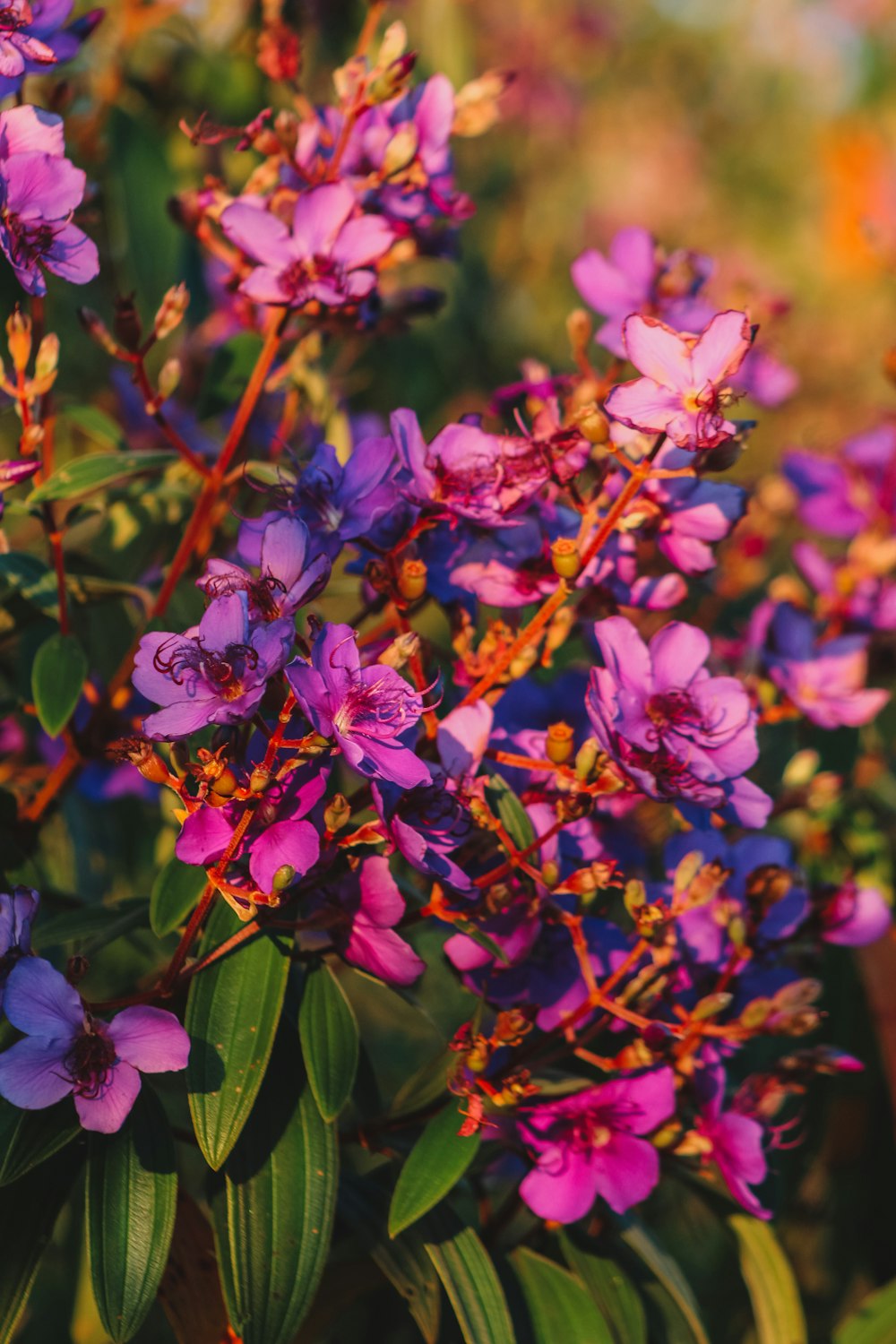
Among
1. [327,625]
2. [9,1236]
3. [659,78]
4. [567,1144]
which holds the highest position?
[327,625]

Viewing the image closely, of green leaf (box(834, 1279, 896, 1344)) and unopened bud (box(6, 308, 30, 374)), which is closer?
unopened bud (box(6, 308, 30, 374))

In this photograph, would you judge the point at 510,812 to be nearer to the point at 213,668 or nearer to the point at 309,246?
the point at 213,668

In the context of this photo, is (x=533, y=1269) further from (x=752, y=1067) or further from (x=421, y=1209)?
(x=752, y=1067)

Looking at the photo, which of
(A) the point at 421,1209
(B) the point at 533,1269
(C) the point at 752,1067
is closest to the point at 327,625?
(A) the point at 421,1209

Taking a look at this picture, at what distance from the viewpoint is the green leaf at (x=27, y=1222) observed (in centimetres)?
66

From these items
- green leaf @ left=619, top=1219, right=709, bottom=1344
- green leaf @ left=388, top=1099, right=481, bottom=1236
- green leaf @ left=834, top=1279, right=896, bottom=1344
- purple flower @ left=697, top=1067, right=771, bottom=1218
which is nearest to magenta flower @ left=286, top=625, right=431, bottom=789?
green leaf @ left=388, top=1099, right=481, bottom=1236

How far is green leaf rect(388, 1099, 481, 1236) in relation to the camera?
25.5 inches

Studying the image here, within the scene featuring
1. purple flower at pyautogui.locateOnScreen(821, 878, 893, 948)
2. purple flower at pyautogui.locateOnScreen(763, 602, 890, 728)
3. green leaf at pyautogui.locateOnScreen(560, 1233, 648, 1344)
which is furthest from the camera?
purple flower at pyautogui.locateOnScreen(763, 602, 890, 728)

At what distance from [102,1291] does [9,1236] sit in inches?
3.1

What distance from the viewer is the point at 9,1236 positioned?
68 centimetres

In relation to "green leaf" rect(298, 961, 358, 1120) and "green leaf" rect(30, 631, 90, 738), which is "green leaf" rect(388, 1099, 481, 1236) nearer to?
"green leaf" rect(298, 961, 358, 1120)

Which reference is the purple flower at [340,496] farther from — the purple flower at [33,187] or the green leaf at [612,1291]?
the green leaf at [612,1291]

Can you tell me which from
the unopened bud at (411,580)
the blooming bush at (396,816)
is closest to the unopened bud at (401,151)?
the blooming bush at (396,816)

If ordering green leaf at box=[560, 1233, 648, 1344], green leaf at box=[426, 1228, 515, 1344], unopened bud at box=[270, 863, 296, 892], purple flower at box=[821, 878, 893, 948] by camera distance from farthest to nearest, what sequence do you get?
purple flower at box=[821, 878, 893, 948] → green leaf at box=[560, 1233, 648, 1344] → green leaf at box=[426, 1228, 515, 1344] → unopened bud at box=[270, 863, 296, 892]
